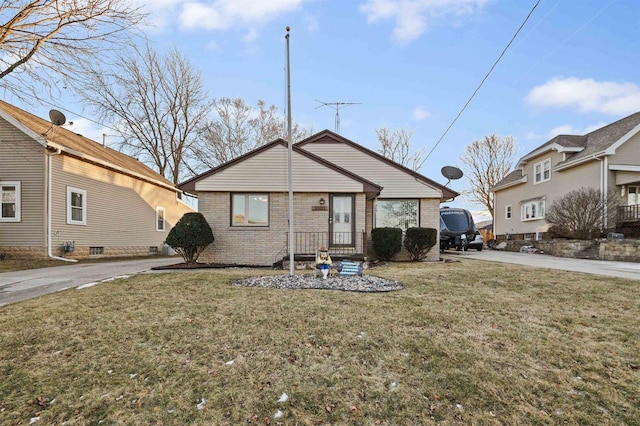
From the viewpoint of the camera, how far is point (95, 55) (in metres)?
8.34

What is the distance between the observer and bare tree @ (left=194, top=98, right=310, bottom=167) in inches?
1101

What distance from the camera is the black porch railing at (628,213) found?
55.4ft

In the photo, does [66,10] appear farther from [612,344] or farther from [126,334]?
[612,344]

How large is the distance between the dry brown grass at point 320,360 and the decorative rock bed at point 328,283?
94cm

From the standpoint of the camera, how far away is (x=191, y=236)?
1022cm

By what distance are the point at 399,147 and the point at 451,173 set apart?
63.7ft

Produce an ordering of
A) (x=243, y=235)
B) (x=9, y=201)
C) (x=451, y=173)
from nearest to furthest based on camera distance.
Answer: (x=243, y=235), (x=9, y=201), (x=451, y=173)

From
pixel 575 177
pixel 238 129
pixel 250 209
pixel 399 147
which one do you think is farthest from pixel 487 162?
pixel 250 209

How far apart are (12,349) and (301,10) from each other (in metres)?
10.5

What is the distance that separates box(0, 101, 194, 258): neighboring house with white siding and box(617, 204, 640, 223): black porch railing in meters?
20.8

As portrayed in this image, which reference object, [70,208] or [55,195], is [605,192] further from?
[55,195]

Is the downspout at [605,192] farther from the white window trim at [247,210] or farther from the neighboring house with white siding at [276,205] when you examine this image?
the white window trim at [247,210]

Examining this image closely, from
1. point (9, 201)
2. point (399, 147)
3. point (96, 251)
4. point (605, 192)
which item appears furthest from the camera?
point (399, 147)

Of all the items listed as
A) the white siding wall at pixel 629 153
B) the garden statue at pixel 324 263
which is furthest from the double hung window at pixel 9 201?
the white siding wall at pixel 629 153
